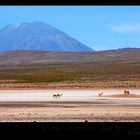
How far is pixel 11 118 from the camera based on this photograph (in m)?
24.4

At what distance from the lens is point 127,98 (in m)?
40.4
